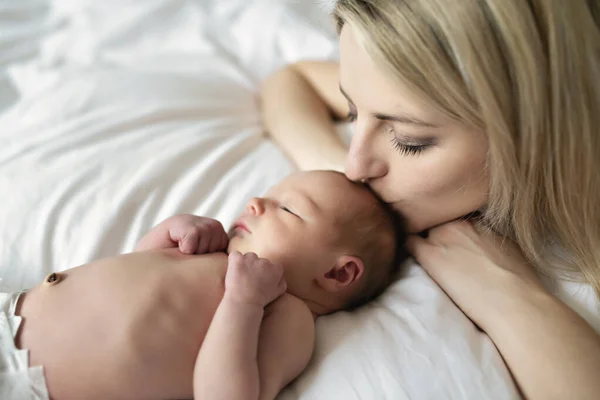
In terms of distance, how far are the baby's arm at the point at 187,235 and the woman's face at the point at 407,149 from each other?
0.89 feet

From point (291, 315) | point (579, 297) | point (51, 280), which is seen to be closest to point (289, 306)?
point (291, 315)

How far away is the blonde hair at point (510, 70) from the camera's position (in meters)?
0.78

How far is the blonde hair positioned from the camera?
2.56 ft

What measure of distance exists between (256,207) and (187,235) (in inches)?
5.2

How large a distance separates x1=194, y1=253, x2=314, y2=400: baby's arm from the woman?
0.82ft

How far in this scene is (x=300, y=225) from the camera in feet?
3.37

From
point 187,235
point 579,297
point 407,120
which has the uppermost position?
point 407,120

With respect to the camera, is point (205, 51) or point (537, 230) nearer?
point (537, 230)

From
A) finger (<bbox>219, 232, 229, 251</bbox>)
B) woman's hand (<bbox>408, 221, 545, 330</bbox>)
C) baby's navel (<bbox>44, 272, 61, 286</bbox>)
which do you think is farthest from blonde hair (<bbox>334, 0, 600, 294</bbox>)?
baby's navel (<bbox>44, 272, 61, 286</bbox>)

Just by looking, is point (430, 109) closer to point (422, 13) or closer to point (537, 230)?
point (422, 13)

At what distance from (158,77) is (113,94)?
0.44ft

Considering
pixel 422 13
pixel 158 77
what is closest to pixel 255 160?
pixel 158 77

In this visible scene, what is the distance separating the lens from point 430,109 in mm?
836

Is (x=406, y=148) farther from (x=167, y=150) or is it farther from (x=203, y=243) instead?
(x=167, y=150)
